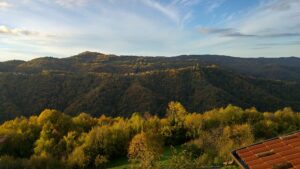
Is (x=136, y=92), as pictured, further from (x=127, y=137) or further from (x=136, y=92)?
(x=127, y=137)

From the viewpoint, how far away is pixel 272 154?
6.79 meters

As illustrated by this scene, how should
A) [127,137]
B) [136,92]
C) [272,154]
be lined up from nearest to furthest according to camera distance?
[272,154]
[127,137]
[136,92]

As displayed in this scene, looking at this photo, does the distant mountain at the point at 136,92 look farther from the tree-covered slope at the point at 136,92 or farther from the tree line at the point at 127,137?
the tree line at the point at 127,137

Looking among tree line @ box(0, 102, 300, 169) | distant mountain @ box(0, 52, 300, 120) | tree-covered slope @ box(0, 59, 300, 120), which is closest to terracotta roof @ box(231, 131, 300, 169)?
tree line @ box(0, 102, 300, 169)

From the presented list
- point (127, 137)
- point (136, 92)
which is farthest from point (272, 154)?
point (136, 92)

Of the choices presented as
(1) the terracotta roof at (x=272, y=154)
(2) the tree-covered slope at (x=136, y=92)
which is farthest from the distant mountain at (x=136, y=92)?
(1) the terracotta roof at (x=272, y=154)

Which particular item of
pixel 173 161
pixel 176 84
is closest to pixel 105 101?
pixel 176 84

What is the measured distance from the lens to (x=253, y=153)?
7039 mm

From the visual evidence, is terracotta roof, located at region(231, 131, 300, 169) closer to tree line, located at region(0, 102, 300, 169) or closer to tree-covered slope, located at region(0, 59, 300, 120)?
tree line, located at region(0, 102, 300, 169)

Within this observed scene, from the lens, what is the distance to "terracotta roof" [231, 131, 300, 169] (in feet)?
20.6

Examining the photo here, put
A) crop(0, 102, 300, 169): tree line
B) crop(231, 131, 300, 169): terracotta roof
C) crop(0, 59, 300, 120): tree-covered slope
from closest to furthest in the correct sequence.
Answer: crop(231, 131, 300, 169): terracotta roof < crop(0, 102, 300, 169): tree line < crop(0, 59, 300, 120): tree-covered slope

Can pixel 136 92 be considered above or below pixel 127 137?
below

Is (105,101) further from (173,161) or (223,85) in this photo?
(173,161)

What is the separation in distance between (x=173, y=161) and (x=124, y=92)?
86376 mm
